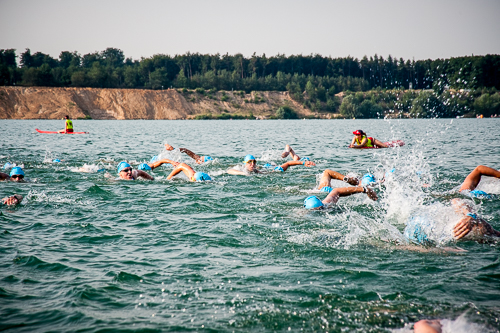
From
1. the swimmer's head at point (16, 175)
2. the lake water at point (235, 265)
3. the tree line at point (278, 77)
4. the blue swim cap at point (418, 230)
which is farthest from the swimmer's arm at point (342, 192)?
the tree line at point (278, 77)

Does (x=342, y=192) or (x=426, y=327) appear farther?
(x=342, y=192)

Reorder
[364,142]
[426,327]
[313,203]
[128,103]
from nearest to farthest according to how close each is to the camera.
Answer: [426,327] < [313,203] < [364,142] < [128,103]

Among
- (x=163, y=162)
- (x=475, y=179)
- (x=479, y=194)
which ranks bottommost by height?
(x=479, y=194)

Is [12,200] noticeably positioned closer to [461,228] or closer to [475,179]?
[461,228]

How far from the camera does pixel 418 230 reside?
743 centimetres

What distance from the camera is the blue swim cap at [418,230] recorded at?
24.0 feet

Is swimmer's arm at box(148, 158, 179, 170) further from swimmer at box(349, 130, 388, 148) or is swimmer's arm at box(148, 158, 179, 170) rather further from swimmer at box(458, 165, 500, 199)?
swimmer at box(349, 130, 388, 148)

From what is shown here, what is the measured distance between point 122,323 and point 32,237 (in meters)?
4.15

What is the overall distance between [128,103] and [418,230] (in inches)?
3906

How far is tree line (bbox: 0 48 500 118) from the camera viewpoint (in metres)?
81.9

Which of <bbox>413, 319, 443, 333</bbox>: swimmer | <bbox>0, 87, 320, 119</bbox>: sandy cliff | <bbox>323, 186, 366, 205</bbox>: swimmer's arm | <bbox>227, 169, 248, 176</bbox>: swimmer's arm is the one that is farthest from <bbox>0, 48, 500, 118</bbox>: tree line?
<bbox>413, 319, 443, 333</bbox>: swimmer

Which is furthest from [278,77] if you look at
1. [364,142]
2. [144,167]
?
[144,167]

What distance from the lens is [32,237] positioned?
777 cm

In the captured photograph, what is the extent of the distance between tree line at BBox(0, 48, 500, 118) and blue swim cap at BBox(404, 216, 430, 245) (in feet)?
180
